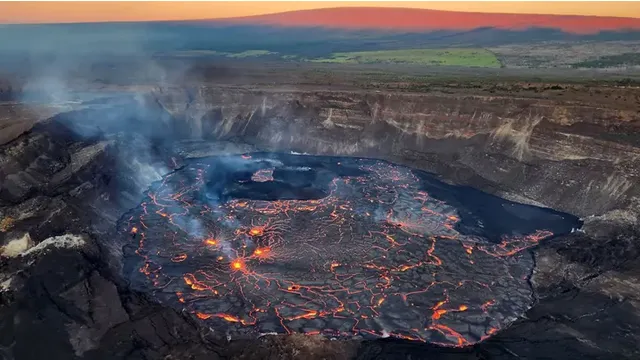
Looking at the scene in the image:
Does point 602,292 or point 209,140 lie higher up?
point 209,140

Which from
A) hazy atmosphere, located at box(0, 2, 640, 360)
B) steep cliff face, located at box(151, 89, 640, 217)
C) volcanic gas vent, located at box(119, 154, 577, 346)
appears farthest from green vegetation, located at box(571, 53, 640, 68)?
volcanic gas vent, located at box(119, 154, 577, 346)

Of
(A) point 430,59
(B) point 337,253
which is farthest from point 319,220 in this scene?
(A) point 430,59

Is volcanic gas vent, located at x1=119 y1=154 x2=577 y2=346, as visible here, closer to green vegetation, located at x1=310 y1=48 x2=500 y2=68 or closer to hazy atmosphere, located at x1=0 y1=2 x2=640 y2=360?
hazy atmosphere, located at x1=0 y1=2 x2=640 y2=360

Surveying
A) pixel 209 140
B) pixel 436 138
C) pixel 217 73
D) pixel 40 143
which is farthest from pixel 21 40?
pixel 436 138

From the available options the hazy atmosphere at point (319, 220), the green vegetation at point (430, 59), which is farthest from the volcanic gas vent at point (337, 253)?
the green vegetation at point (430, 59)

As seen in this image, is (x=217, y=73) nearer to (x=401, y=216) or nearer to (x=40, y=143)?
(x=40, y=143)
